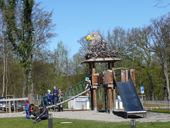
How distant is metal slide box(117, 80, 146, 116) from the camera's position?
25.2 meters

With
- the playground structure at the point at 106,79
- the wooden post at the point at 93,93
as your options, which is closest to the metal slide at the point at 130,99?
the playground structure at the point at 106,79

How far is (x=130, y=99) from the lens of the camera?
26750mm

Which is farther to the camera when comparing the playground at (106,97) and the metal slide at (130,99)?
the playground at (106,97)

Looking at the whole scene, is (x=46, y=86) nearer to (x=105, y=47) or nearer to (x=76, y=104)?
(x=76, y=104)

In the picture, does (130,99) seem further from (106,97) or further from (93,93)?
(93,93)

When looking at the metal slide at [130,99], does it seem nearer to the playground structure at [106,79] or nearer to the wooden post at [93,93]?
the playground structure at [106,79]

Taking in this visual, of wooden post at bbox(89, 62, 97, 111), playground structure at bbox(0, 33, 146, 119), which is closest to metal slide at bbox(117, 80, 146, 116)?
playground structure at bbox(0, 33, 146, 119)

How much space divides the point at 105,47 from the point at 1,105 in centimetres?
1593

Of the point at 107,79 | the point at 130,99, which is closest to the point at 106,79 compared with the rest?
the point at 107,79

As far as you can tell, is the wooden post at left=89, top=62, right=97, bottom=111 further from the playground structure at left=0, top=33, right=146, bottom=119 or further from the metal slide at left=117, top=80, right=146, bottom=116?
the metal slide at left=117, top=80, right=146, bottom=116

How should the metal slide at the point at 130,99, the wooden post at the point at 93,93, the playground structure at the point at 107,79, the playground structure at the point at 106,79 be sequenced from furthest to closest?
the wooden post at the point at 93,93, the playground structure at the point at 106,79, the playground structure at the point at 107,79, the metal slide at the point at 130,99

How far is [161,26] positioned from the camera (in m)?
73.2

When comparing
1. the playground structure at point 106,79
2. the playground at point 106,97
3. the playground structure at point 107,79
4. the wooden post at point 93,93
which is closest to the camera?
the playground at point 106,97

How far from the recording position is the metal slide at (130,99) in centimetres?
2522
